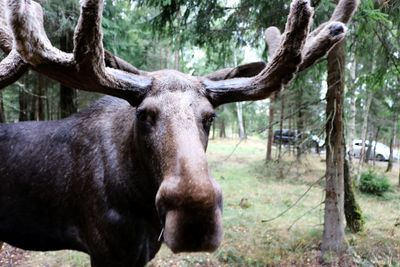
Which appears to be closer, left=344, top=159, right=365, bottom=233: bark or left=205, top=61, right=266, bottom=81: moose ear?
left=205, top=61, right=266, bottom=81: moose ear

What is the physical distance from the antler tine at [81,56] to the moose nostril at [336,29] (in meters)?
1.43

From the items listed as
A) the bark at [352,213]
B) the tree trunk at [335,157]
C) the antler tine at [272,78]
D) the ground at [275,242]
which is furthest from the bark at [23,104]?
the antler tine at [272,78]

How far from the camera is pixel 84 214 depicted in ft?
11.5

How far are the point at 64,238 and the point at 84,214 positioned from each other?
0.46 meters

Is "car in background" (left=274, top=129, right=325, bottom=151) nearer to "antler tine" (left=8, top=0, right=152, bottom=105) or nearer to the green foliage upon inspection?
"antler tine" (left=8, top=0, right=152, bottom=105)

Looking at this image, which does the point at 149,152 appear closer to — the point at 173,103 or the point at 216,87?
the point at 173,103

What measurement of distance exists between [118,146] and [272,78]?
144 centimetres

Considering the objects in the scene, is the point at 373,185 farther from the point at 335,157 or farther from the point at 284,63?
the point at 284,63

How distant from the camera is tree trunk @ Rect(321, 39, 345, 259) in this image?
21.6ft

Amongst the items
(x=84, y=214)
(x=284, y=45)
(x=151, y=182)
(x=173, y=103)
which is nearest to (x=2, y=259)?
(x=84, y=214)

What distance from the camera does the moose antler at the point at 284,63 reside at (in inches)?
98.5

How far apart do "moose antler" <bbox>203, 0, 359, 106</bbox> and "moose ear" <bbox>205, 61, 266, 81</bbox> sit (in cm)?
25

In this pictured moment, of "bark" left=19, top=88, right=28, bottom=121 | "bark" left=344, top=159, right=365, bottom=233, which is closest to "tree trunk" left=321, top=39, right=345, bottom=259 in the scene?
"bark" left=344, top=159, right=365, bottom=233

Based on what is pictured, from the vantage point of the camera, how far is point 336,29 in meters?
2.94
